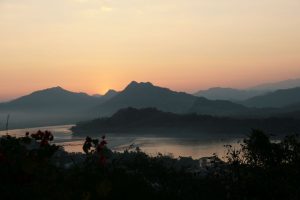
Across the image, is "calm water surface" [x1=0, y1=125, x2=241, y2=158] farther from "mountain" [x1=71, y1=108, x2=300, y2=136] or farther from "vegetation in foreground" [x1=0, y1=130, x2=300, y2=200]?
"vegetation in foreground" [x1=0, y1=130, x2=300, y2=200]

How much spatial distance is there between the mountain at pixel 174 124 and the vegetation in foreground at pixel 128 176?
8727cm

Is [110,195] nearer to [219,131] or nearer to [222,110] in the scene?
[219,131]

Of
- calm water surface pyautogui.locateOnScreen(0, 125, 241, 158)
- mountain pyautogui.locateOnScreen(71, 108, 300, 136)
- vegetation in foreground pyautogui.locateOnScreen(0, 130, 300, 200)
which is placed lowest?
calm water surface pyautogui.locateOnScreen(0, 125, 241, 158)

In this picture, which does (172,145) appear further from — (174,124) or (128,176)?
(128,176)

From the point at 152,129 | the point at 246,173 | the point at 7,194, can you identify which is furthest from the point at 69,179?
A: the point at 152,129

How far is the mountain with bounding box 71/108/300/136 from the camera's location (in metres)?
106

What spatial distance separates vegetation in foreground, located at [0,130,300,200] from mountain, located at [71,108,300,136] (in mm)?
87272

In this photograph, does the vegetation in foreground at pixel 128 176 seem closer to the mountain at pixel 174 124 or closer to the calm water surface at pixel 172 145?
the calm water surface at pixel 172 145

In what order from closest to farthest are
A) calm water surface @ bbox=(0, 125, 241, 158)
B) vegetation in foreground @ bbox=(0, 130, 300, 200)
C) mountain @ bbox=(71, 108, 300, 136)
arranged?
1. vegetation in foreground @ bbox=(0, 130, 300, 200)
2. calm water surface @ bbox=(0, 125, 241, 158)
3. mountain @ bbox=(71, 108, 300, 136)

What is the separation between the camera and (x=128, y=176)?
7.84 m

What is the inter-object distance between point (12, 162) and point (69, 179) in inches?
30.5

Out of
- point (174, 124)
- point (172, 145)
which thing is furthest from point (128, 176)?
point (174, 124)

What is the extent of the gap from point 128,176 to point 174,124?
387ft

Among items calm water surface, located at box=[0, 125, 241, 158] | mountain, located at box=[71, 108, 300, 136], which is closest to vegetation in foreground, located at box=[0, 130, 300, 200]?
calm water surface, located at box=[0, 125, 241, 158]
